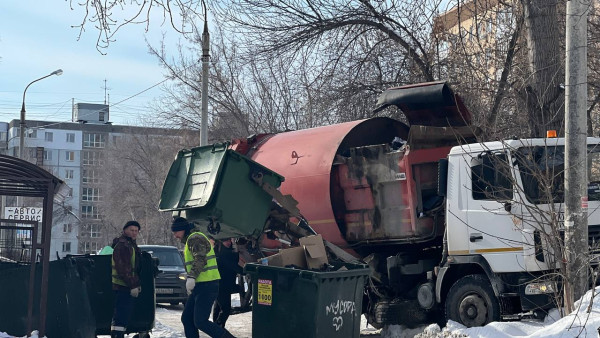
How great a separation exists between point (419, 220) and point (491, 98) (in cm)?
475

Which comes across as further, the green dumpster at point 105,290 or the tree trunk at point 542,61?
the tree trunk at point 542,61

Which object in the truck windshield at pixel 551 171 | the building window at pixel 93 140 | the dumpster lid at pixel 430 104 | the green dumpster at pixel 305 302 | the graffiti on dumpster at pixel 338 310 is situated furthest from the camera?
the building window at pixel 93 140

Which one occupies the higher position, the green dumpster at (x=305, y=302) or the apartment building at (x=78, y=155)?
the apartment building at (x=78, y=155)

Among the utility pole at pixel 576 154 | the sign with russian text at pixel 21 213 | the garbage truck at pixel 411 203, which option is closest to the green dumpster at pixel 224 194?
the garbage truck at pixel 411 203

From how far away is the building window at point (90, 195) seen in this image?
108125mm

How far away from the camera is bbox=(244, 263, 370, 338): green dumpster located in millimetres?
8641

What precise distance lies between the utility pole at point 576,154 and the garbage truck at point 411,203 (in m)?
0.37

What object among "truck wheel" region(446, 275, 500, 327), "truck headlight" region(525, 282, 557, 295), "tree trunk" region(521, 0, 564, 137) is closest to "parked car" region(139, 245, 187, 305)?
"tree trunk" region(521, 0, 564, 137)

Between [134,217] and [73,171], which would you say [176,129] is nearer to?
[134,217]

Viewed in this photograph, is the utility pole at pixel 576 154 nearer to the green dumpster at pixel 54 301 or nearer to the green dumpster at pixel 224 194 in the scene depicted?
the green dumpster at pixel 224 194

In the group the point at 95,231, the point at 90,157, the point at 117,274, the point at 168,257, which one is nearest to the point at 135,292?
the point at 117,274

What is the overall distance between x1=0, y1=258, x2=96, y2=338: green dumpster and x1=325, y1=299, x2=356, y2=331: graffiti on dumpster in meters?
3.40

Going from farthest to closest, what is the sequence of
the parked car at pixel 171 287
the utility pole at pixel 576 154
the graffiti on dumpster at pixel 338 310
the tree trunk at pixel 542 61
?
1. the parked car at pixel 171 287
2. the tree trunk at pixel 542 61
3. the graffiti on dumpster at pixel 338 310
4. the utility pole at pixel 576 154

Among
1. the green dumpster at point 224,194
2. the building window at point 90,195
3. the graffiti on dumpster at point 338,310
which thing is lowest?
the graffiti on dumpster at point 338,310
